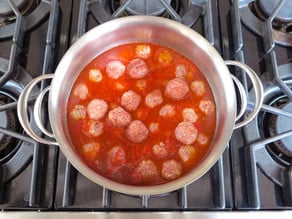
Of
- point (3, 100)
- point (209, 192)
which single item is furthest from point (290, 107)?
point (3, 100)

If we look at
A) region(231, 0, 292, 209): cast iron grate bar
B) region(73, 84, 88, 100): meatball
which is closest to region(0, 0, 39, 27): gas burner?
region(73, 84, 88, 100): meatball

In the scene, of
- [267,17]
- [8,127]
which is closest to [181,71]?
[267,17]

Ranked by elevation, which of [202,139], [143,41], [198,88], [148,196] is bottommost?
[148,196]

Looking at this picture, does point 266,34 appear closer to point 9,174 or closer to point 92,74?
point 92,74

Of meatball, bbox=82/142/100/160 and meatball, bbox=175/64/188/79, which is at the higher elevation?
meatball, bbox=175/64/188/79

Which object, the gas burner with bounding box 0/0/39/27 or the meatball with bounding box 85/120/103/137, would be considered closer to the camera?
the meatball with bounding box 85/120/103/137

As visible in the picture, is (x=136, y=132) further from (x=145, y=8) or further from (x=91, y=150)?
(x=145, y=8)

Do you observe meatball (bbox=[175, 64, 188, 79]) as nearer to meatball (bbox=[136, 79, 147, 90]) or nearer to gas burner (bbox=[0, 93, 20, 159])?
meatball (bbox=[136, 79, 147, 90])
